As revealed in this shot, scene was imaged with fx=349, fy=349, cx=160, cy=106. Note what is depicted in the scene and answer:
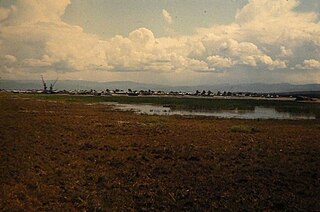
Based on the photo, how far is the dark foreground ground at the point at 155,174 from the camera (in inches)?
A: 474

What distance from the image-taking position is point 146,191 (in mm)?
13172

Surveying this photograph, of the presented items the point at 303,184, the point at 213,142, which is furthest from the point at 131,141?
the point at 303,184

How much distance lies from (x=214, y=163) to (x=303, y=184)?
4649 mm

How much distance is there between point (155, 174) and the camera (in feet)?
50.9

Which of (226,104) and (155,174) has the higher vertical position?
(155,174)

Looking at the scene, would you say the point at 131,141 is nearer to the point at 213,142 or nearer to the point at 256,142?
the point at 213,142

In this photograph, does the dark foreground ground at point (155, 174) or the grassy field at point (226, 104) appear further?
the grassy field at point (226, 104)

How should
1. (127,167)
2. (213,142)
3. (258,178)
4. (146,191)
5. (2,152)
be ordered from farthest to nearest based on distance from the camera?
(213,142) → (2,152) → (127,167) → (258,178) → (146,191)

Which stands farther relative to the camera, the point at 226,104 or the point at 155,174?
the point at 226,104

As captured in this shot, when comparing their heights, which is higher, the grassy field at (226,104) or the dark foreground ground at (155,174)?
the dark foreground ground at (155,174)

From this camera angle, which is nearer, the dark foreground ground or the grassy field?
the dark foreground ground

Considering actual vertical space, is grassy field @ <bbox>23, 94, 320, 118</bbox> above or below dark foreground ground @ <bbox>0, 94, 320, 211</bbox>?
below

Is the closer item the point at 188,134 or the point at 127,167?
the point at 127,167

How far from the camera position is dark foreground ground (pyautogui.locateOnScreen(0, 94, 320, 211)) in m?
12.0
